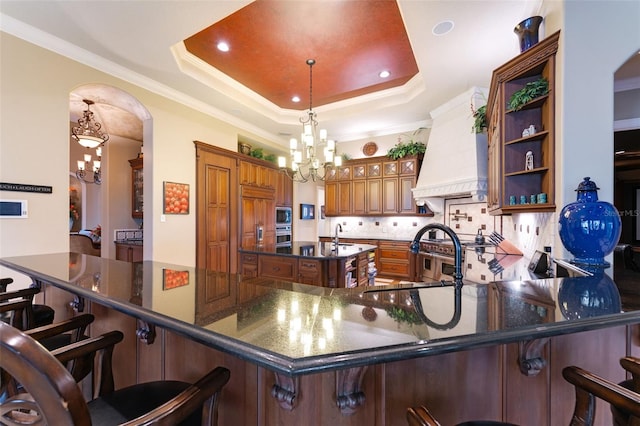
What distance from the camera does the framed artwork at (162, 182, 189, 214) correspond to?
4133 millimetres

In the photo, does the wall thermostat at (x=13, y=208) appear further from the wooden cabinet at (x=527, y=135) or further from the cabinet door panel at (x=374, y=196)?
the cabinet door panel at (x=374, y=196)

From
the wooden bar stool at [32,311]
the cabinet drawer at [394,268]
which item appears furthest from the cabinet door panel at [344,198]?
the wooden bar stool at [32,311]

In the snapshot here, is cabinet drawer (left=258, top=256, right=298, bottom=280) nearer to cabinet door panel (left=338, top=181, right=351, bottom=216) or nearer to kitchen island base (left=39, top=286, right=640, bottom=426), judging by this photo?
kitchen island base (left=39, top=286, right=640, bottom=426)

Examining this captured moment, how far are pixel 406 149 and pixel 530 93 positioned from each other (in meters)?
3.83

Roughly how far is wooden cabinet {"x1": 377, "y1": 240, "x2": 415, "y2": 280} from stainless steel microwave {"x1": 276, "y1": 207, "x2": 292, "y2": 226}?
2.33 m

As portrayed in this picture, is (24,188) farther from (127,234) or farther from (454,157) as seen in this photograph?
(454,157)

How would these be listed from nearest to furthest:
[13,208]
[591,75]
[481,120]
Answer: [591,75] → [13,208] → [481,120]

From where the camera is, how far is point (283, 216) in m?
6.79

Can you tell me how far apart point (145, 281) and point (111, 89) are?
3571mm

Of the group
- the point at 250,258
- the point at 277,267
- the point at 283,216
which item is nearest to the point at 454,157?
the point at 277,267

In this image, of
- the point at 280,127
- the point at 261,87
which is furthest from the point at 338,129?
the point at 261,87

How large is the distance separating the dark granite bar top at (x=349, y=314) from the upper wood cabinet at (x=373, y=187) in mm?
4660

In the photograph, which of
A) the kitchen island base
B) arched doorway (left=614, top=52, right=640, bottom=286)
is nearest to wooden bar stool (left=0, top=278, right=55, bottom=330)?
the kitchen island base

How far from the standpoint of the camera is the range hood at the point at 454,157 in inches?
166
